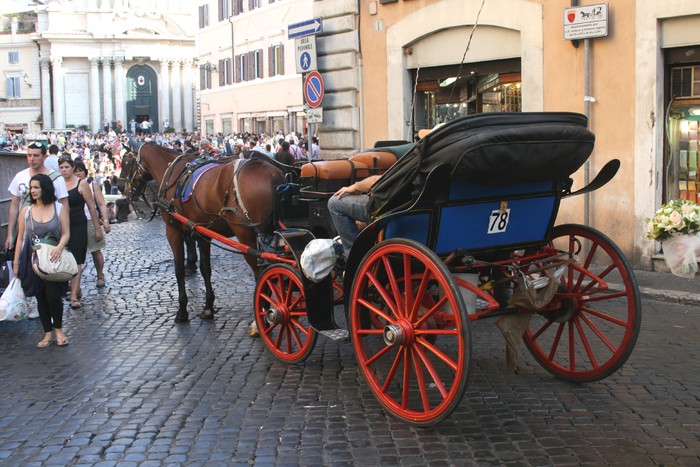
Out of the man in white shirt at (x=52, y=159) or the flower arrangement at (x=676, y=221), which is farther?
the man in white shirt at (x=52, y=159)

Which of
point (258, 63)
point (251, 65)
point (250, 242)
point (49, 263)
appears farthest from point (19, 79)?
point (250, 242)

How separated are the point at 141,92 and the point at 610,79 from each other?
8210cm

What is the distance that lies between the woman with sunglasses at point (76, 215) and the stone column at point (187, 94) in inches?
3156

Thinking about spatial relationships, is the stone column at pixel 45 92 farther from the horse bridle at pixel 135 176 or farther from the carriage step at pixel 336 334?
the carriage step at pixel 336 334

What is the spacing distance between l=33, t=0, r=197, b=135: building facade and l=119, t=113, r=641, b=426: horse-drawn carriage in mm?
83086

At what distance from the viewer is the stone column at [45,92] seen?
89.9 meters

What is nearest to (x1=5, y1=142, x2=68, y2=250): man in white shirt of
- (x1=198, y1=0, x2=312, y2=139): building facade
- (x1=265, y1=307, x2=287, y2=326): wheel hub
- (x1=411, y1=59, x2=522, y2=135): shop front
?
(x1=265, y1=307, x2=287, y2=326): wheel hub

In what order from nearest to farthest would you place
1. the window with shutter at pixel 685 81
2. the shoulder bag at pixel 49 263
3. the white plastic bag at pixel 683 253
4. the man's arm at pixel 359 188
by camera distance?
the white plastic bag at pixel 683 253
the man's arm at pixel 359 188
the shoulder bag at pixel 49 263
the window with shutter at pixel 685 81

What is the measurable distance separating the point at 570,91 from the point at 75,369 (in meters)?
7.67

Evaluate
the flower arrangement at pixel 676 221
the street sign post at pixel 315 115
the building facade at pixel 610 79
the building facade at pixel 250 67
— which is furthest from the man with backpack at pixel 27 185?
the building facade at pixel 250 67

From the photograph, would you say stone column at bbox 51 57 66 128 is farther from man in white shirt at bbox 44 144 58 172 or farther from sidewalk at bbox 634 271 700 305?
sidewalk at bbox 634 271 700 305

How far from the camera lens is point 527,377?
6.45 m

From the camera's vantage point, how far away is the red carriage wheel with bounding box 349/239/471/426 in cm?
492

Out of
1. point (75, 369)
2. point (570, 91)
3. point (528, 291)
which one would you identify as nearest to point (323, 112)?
point (570, 91)
